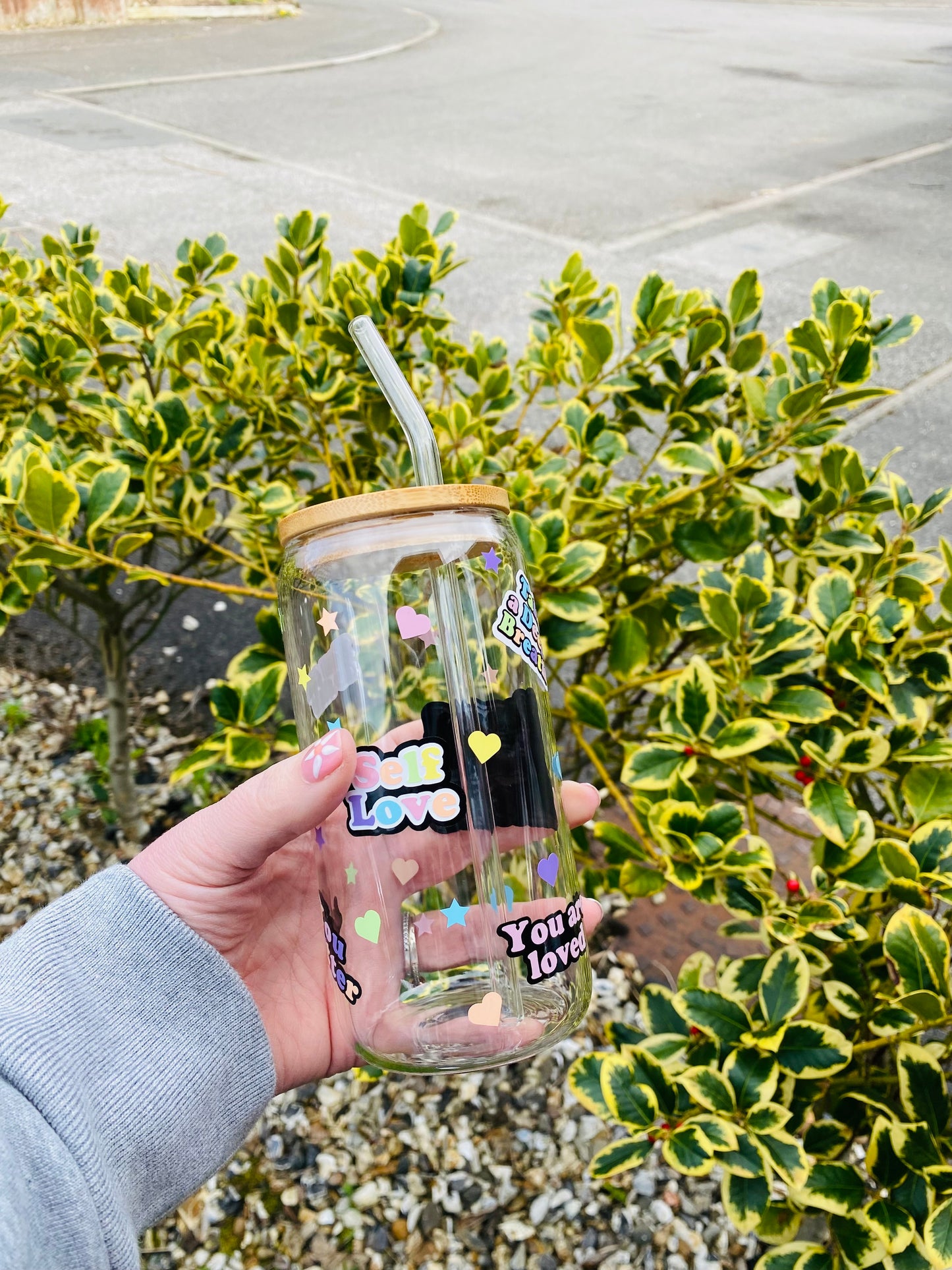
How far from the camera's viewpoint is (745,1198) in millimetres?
1515

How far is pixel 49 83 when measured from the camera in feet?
36.4

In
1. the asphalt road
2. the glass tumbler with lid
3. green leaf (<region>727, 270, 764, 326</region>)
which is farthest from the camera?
the asphalt road

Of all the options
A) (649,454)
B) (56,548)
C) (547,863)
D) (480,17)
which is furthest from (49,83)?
(547,863)

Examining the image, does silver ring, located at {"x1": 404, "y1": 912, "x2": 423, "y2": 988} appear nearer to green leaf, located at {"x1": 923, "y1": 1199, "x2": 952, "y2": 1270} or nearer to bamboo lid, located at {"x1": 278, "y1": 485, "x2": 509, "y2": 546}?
bamboo lid, located at {"x1": 278, "y1": 485, "x2": 509, "y2": 546}

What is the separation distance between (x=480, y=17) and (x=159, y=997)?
18.5 meters

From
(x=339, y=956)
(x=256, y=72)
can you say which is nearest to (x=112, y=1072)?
(x=339, y=956)

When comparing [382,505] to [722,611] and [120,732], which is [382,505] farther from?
[120,732]

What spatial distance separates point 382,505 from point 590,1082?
98 centimetres

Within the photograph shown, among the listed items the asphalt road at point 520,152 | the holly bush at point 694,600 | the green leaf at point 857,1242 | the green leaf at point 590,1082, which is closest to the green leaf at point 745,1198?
the holly bush at point 694,600

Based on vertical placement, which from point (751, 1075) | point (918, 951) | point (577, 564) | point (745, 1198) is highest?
point (577, 564)

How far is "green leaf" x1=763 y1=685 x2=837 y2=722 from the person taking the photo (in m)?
1.49

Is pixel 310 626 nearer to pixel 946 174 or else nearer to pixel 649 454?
pixel 649 454

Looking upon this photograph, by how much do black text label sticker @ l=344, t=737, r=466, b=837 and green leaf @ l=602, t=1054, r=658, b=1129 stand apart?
59 cm

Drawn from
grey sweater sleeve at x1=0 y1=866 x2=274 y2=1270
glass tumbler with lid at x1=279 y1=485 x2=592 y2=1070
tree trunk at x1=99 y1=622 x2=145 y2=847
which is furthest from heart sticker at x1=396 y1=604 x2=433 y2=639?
tree trunk at x1=99 y1=622 x2=145 y2=847
